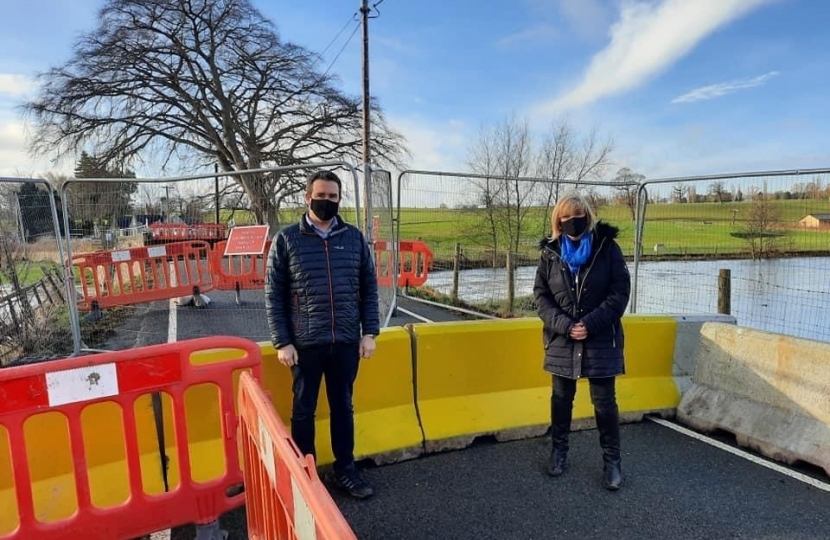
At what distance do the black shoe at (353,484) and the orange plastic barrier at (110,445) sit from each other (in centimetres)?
68

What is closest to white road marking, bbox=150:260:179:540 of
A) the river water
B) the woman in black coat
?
the woman in black coat

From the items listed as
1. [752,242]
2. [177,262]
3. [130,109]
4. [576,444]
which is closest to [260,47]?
[130,109]

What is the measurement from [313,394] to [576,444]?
215 cm

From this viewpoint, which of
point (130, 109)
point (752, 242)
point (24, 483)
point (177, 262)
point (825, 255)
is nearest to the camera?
point (24, 483)

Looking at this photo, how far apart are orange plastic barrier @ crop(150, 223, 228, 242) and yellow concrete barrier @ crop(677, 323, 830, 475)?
7.66 meters

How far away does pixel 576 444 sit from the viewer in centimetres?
407

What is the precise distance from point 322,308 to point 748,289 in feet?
24.5

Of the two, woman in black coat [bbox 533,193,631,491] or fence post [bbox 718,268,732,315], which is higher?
woman in black coat [bbox 533,193,631,491]

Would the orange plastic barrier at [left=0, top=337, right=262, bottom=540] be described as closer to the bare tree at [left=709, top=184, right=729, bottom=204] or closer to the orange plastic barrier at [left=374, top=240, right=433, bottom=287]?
the orange plastic barrier at [left=374, top=240, right=433, bottom=287]

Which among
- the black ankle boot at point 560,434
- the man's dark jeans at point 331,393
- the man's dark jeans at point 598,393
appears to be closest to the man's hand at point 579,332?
the man's dark jeans at point 598,393

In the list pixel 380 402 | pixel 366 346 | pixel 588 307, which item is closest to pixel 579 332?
pixel 588 307

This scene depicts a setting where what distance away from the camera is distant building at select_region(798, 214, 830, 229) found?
5.58 m

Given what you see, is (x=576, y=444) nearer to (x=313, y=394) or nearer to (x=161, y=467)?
(x=313, y=394)

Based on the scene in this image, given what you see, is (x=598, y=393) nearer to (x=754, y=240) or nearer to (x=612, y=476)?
(x=612, y=476)
